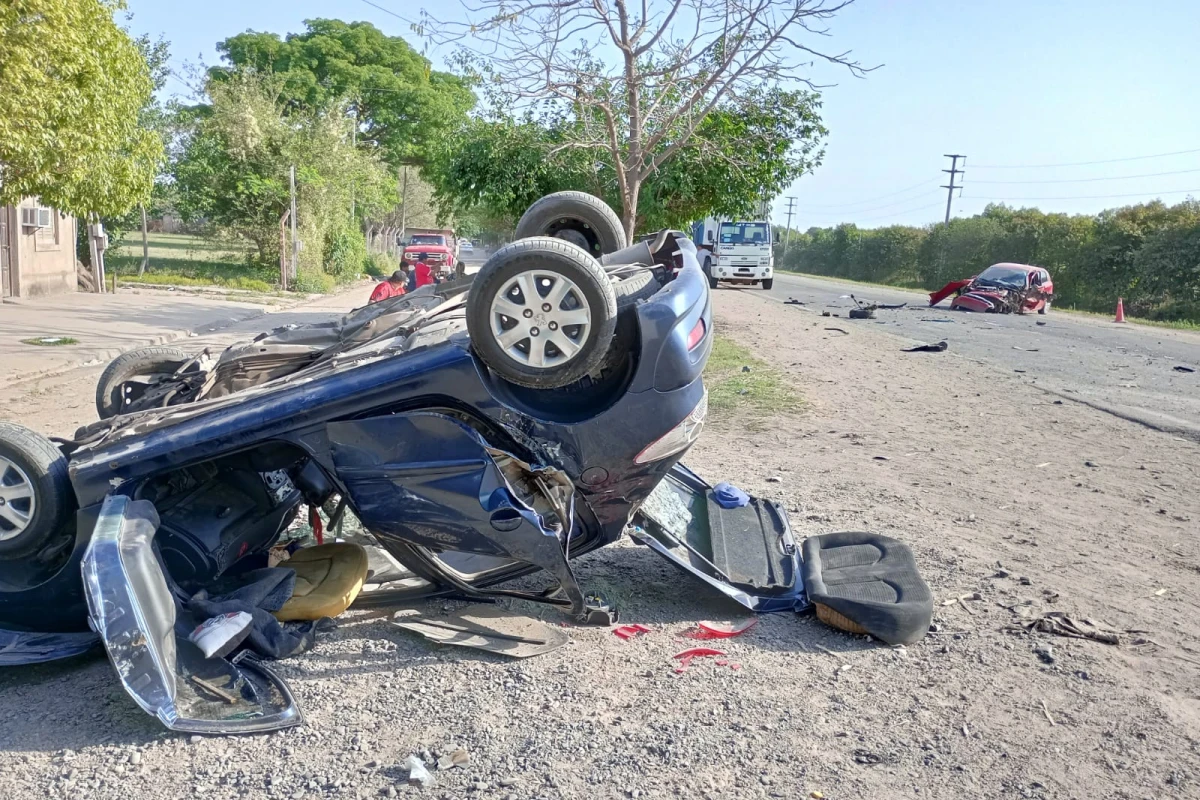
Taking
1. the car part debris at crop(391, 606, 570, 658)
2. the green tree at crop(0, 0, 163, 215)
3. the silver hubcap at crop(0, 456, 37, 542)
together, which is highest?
the green tree at crop(0, 0, 163, 215)

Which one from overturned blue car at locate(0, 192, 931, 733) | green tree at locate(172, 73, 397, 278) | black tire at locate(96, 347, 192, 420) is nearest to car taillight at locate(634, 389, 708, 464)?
overturned blue car at locate(0, 192, 931, 733)

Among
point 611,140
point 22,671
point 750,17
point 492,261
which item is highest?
point 750,17

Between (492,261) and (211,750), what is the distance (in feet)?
6.53

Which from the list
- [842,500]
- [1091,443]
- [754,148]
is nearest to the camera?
[842,500]

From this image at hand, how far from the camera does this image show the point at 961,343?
688 inches

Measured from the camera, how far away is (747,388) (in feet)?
36.8

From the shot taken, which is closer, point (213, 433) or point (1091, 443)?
point (213, 433)

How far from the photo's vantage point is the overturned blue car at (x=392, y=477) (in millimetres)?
3479

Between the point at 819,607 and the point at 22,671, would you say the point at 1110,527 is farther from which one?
the point at 22,671

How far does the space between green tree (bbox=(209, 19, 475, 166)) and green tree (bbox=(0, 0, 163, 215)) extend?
1369 inches

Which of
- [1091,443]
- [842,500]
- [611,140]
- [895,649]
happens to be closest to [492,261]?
[895,649]

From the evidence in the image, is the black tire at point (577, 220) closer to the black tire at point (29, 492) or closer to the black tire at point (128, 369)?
the black tire at point (128, 369)

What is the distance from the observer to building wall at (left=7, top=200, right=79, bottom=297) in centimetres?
2020

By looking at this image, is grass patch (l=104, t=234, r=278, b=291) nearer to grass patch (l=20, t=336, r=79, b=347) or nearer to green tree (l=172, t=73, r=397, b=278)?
green tree (l=172, t=73, r=397, b=278)
